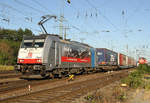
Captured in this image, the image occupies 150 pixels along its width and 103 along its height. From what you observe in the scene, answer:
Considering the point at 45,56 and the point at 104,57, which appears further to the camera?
the point at 104,57

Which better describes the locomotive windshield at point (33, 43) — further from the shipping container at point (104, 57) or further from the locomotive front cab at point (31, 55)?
the shipping container at point (104, 57)

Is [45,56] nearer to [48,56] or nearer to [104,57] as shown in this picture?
[48,56]

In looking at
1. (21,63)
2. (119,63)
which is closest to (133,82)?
(21,63)

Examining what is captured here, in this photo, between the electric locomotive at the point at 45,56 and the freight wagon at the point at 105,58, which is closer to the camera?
the electric locomotive at the point at 45,56

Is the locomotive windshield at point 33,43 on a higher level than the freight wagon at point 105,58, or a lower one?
higher

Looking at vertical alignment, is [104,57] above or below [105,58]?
above

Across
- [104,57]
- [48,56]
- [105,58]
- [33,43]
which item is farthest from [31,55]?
[105,58]

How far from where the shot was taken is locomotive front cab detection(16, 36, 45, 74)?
13164 mm

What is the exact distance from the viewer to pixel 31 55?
13570 millimetres

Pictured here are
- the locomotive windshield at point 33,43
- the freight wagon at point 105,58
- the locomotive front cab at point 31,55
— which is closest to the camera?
the locomotive front cab at point 31,55

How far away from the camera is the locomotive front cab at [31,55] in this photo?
13.2 m

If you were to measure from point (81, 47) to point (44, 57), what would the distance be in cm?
704

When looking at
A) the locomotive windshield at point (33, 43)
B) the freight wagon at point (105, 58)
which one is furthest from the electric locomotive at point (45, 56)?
the freight wagon at point (105, 58)

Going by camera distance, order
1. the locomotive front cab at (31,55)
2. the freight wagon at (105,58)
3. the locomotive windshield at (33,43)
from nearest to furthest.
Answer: the locomotive front cab at (31,55) → the locomotive windshield at (33,43) → the freight wagon at (105,58)
